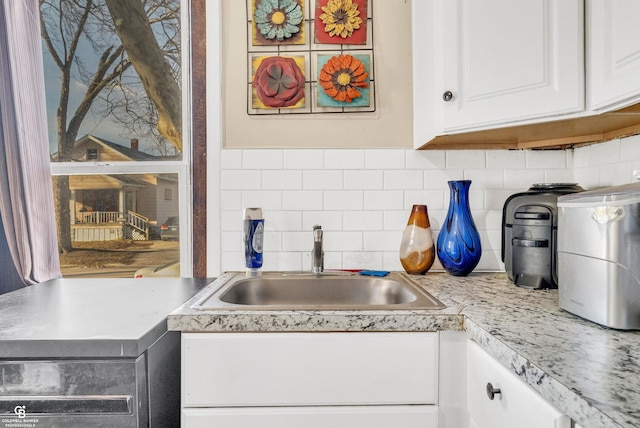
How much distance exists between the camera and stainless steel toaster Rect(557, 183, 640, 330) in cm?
73

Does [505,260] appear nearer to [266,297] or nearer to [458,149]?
[458,149]

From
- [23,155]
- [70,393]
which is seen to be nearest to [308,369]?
[70,393]

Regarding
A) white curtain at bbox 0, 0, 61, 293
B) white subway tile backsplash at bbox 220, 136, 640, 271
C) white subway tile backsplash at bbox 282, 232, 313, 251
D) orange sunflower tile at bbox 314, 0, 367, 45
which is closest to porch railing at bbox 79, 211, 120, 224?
white curtain at bbox 0, 0, 61, 293

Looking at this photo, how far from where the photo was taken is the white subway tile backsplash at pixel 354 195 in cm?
152

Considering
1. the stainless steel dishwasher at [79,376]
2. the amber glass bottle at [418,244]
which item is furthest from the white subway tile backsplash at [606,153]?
the stainless steel dishwasher at [79,376]

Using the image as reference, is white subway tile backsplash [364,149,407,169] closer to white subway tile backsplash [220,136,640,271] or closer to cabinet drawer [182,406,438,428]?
white subway tile backsplash [220,136,640,271]

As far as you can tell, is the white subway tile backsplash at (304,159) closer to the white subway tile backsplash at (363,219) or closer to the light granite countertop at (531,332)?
the white subway tile backsplash at (363,219)

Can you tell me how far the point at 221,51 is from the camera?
1.52 metres

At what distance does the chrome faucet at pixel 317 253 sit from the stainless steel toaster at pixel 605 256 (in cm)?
77

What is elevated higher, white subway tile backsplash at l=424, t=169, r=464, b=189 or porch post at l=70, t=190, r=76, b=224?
white subway tile backsplash at l=424, t=169, r=464, b=189

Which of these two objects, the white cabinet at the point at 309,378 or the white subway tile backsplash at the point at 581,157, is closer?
the white cabinet at the point at 309,378

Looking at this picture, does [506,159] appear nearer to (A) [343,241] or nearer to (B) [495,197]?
(B) [495,197]

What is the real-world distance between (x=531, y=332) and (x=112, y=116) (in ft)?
5.66

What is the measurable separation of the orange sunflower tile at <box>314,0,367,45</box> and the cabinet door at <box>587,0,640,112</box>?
79 cm
